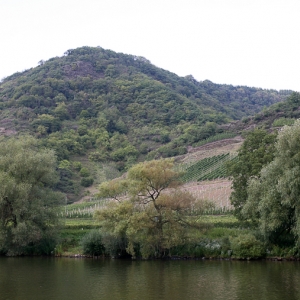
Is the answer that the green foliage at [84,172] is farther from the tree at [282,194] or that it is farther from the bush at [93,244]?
the tree at [282,194]

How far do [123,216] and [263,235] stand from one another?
12.8 m

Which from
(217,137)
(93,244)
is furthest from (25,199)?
(217,137)

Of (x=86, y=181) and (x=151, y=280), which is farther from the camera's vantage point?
(x=86, y=181)

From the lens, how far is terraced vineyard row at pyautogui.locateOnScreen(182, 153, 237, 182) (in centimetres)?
8769

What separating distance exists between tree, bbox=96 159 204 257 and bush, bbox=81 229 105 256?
2852 millimetres

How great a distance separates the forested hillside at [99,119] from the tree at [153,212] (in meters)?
70.8

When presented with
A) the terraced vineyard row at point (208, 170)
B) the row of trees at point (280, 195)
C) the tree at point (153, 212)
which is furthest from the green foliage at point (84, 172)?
the row of trees at point (280, 195)

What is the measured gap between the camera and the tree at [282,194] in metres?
36.7

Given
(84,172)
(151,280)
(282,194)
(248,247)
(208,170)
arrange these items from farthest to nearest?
(84,172)
(208,170)
(248,247)
(282,194)
(151,280)

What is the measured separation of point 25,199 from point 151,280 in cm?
2169

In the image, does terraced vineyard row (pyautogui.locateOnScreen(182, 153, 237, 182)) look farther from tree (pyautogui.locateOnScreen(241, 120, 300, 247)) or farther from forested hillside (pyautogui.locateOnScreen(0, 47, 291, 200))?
tree (pyautogui.locateOnScreen(241, 120, 300, 247))

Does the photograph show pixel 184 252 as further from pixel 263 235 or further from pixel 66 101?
pixel 66 101

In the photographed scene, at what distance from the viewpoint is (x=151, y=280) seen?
104ft

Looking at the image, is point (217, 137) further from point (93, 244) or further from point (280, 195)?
point (280, 195)
